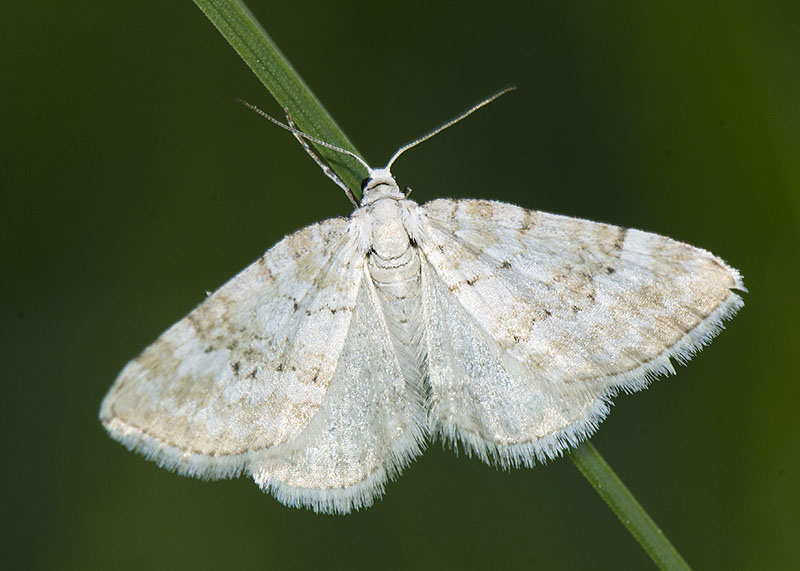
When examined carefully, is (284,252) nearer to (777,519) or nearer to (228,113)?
(228,113)

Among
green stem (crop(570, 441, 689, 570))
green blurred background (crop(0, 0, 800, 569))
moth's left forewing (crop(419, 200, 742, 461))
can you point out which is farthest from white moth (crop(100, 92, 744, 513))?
green blurred background (crop(0, 0, 800, 569))

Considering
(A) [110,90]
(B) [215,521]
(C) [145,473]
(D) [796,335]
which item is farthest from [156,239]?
(D) [796,335]

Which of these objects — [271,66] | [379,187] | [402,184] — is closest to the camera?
[271,66]

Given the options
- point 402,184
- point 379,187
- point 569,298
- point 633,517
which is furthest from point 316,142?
point 633,517

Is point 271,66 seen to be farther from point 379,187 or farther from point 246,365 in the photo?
point 246,365

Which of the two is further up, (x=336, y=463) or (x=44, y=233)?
(x=44, y=233)

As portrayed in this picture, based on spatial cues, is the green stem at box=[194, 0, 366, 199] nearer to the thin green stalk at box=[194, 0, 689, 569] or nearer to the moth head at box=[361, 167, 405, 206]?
the thin green stalk at box=[194, 0, 689, 569]

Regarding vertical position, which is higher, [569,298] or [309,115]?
[309,115]
